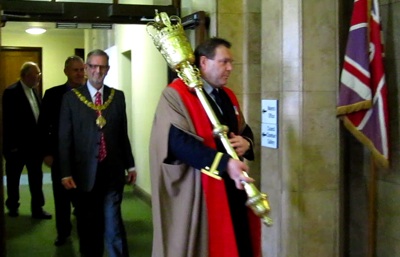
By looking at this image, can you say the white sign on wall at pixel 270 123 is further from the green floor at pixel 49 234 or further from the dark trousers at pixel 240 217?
the green floor at pixel 49 234

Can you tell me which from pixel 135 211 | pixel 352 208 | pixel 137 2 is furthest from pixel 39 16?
pixel 135 211

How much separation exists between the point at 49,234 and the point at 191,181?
2588 millimetres

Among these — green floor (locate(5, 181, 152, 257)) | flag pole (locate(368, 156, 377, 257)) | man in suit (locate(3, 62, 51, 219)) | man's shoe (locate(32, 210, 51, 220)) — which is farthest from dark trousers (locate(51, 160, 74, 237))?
flag pole (locate(368, 156, 377, 257))

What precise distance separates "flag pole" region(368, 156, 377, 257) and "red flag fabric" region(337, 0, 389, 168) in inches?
4.6

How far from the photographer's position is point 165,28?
8.05 feet

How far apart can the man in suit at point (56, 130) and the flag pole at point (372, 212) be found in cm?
205

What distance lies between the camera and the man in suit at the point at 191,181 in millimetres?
2312

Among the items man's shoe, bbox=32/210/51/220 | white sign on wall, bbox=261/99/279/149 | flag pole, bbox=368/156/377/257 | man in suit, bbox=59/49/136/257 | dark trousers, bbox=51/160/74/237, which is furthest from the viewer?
man's shoe, bbox=32/210/51/220

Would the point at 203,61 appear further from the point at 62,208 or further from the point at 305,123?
the point at 62,208

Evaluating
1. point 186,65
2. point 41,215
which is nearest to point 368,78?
point 186,65

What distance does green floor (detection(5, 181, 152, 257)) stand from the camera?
Answer: 4.09 m

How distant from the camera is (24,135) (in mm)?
4812

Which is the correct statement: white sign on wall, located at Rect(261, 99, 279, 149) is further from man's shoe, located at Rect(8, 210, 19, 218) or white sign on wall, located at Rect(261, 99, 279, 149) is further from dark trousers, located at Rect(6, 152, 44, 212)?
man's shoe, located at Rect(8, 210, 19, 218)

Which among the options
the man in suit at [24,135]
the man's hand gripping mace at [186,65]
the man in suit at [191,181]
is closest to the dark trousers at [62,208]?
the man in suit at [24,135]
